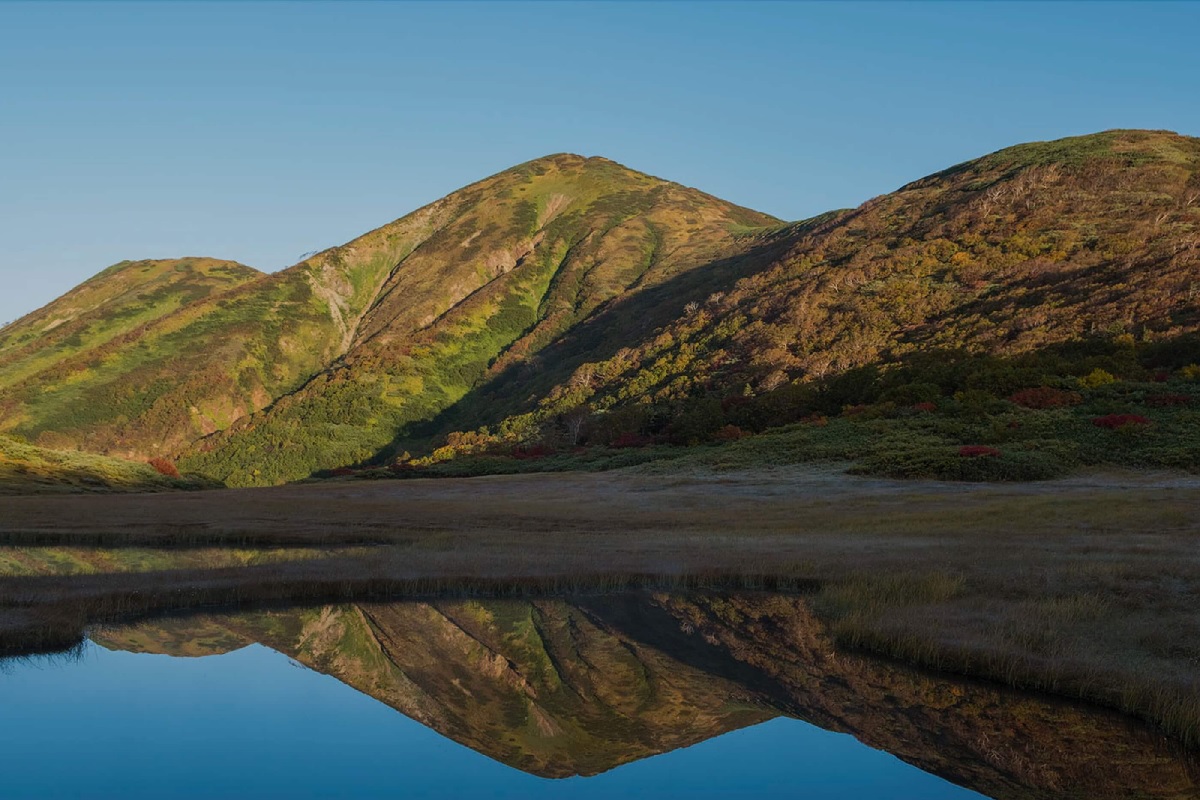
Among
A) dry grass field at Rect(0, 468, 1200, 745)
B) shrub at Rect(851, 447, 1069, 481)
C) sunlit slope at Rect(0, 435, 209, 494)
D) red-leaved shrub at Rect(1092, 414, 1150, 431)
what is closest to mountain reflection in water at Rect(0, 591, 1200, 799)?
dry grass field at Rect(0, 468, 1200, 745)

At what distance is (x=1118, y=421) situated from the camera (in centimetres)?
5347

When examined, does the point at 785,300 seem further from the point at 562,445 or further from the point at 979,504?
the point at 979,504

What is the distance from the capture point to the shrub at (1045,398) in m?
60.3

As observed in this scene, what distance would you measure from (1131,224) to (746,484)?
6547 cm

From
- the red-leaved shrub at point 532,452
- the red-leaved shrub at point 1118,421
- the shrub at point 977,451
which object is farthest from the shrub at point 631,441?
the red-leaved shrub at point 1118,421

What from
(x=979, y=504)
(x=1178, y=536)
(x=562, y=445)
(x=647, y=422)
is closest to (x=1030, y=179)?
(x=647, y=422)

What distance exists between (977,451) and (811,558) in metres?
26.7

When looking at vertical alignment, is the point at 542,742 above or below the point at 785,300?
below

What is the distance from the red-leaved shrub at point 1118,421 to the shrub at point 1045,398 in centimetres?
528

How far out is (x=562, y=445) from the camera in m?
94.6

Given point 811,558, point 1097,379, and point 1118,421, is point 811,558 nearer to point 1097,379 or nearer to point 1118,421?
point 1118,421

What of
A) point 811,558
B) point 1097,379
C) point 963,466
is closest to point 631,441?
point 1097,379

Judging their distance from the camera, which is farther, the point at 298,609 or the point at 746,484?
the point at 746,484

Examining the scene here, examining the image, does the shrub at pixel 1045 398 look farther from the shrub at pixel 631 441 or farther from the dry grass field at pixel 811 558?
the shrub at pixel 631 441
